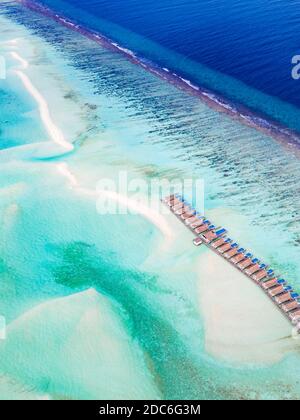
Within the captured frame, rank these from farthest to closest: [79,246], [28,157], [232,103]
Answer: [232,103], [28,157], [79,246]

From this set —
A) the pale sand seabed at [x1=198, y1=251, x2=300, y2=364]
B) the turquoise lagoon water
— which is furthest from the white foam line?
the pale sand seabed at [x1=198, y1=251, x2=300, y2=364]

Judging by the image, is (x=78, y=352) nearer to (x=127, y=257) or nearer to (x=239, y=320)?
(x=127, y=257)

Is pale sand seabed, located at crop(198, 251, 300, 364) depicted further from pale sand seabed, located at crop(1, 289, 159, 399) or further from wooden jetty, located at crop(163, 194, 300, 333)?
pale sand seabed, located at crop(1, 289, 159, 399)

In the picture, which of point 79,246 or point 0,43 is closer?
point 79,246

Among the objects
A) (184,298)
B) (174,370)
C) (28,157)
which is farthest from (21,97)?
(174,370)
